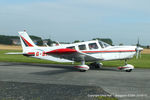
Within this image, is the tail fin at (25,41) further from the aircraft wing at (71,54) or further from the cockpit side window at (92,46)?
the cockpit side window at (92,46)

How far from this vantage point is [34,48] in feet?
51.5

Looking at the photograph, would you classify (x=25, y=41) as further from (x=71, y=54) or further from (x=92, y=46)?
(x=92, y=46)

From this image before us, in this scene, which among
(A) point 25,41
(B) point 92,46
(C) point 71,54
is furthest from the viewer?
(A) point 25,41

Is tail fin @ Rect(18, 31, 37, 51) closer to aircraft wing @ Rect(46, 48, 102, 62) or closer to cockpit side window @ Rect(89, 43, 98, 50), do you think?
aircraft wing @ Rect(46, 48, 102, 62)

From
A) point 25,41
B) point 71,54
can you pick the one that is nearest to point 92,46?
point 71,54

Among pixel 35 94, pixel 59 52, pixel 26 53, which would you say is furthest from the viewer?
pixel 26 53

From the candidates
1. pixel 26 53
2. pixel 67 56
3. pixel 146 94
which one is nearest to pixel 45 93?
pixel 146 94

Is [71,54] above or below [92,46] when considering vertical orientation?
below

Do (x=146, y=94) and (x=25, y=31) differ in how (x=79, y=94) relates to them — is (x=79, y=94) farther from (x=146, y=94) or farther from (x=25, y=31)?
(x=25, y=31)

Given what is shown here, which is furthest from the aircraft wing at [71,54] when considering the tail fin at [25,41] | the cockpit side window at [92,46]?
the tail fin at [25,41]

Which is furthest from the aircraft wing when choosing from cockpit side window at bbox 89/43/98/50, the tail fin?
the tail fin

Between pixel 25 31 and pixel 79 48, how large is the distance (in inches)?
231

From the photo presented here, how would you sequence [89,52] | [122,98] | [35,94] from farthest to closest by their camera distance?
[89,52]
[35,94]
[122,98]

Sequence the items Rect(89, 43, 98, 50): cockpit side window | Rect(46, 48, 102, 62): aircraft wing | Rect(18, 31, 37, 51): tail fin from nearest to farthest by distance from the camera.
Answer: Rect(46, 48, 102, 62): aircraft wing → Rect(89, 43, 98, 50): cockpit side window → Rect(18, 31, 37, 51): tail fin
